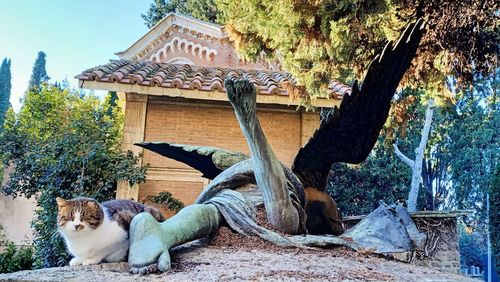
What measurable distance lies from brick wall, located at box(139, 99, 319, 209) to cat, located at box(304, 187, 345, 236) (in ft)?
14.9

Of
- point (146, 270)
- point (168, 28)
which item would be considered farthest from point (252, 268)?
point (168, 28)

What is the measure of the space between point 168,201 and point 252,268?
17.4ft

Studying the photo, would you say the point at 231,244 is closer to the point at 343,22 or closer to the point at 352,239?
the point at 352,239

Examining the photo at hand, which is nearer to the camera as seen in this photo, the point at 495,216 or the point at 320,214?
the point at 320,214

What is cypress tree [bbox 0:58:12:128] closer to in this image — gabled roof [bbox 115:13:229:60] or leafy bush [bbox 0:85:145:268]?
gabled roof [bbox 115:13:229:60]

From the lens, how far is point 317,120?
7.52 m

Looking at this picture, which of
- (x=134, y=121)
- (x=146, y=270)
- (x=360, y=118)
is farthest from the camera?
(x=134, y=121)

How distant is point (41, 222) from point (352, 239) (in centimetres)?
583

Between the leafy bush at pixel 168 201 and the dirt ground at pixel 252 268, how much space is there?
4.62 m

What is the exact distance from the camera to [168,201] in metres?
6.77

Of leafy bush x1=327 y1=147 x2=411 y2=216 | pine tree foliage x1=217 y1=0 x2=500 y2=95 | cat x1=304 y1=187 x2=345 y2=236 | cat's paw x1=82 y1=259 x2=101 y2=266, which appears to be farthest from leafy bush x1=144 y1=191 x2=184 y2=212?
leafy bush x1=327 y1=147 x2=411 y2=216

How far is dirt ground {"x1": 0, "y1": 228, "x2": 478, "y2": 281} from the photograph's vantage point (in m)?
1.52

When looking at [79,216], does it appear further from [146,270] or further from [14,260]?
[14,260]

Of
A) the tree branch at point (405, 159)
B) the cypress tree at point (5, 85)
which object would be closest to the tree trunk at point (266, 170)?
the tree branch at point (405, 159)
